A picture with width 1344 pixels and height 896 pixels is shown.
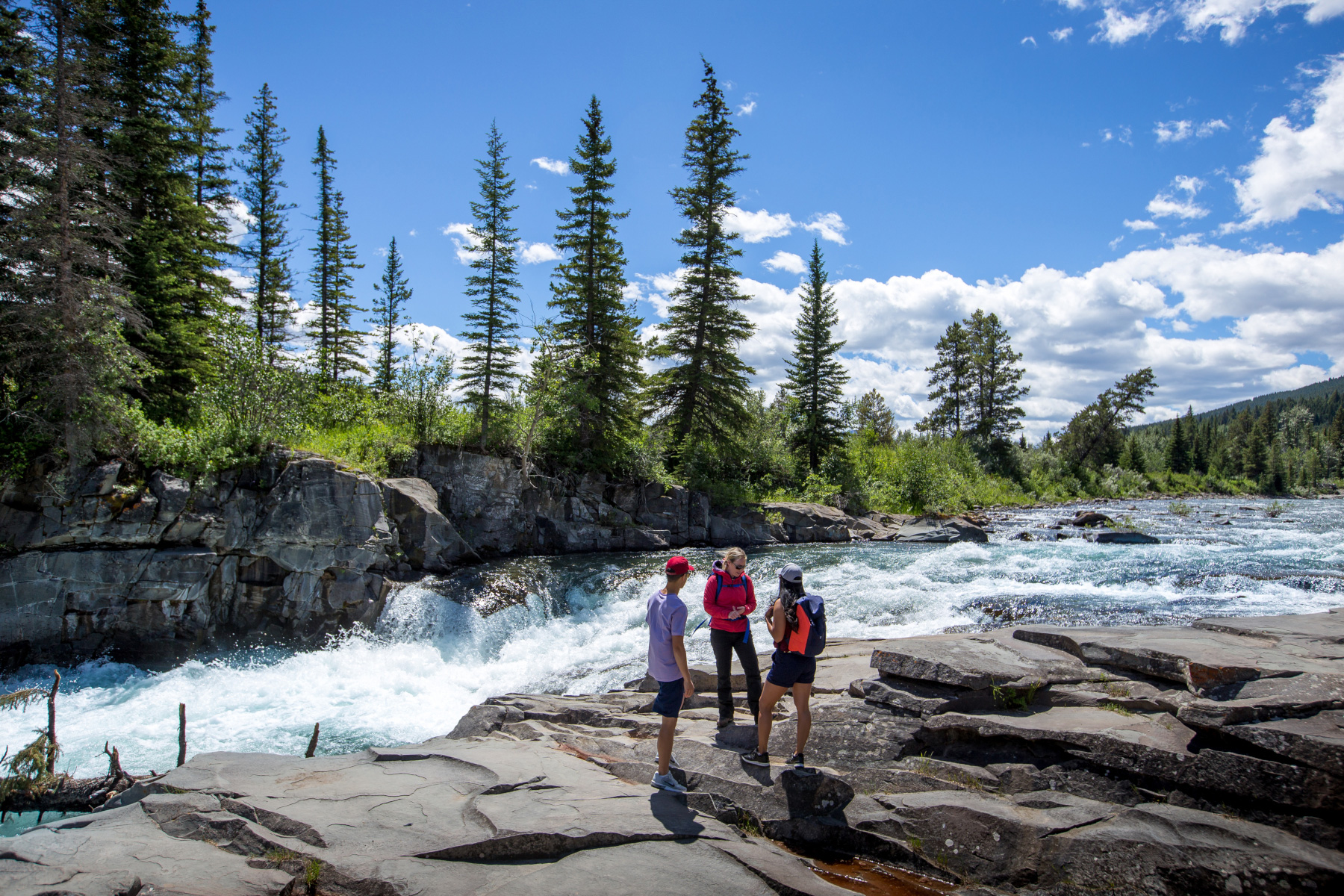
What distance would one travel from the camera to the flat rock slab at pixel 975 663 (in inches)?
281

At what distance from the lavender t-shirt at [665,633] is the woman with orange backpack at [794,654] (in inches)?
38.1

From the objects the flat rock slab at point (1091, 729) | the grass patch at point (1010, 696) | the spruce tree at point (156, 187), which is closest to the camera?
the flat rock slab at point (1091, 729)

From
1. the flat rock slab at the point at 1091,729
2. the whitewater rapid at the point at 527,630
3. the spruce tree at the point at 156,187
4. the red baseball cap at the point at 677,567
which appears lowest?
the whitewater rapid at the point at 527,630

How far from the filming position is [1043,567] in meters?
17.3

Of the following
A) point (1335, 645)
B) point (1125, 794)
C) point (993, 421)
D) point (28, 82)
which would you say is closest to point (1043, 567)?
point (1335, 645)

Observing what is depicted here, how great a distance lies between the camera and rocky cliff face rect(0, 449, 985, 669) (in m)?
13.6

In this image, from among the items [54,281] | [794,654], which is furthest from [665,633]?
[54,281]

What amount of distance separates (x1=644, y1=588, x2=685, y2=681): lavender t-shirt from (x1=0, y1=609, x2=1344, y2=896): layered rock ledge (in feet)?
3.63

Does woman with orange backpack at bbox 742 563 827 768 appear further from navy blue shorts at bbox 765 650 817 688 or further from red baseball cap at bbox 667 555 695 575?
red baseball cap at bbox 667 555 695 575

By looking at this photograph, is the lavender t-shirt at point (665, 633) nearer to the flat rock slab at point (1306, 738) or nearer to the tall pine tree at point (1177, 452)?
the flat rock slab at point (1306, 738)

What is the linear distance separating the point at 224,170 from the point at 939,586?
31930 millimetres

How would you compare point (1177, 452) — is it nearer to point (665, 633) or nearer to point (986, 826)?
point (986, 826)

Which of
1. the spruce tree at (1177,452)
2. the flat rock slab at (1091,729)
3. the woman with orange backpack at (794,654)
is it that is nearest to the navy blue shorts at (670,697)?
the woman with orange backpack at (794,654)

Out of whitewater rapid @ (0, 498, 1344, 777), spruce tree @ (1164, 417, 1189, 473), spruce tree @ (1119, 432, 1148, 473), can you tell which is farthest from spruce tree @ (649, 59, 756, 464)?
spruce tree @ (1164, 417, 1189, 473)
